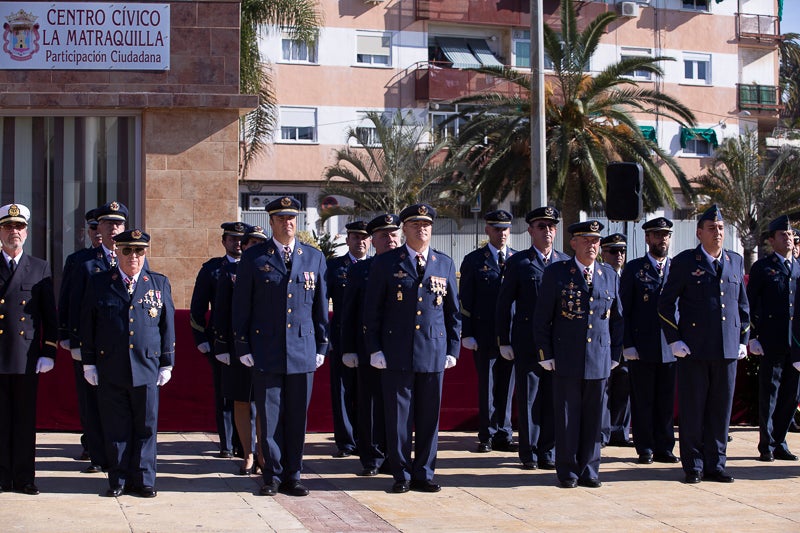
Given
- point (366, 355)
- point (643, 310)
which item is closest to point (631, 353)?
point (643, 310)

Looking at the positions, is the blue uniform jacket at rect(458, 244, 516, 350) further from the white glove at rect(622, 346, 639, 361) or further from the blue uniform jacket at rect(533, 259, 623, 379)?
the blue uniform jacket at rect(533, 259, 623, 379)

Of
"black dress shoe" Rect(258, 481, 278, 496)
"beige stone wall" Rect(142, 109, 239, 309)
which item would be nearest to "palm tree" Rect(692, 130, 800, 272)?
"beige stone wall" Rect(142, 109, 239, 309)

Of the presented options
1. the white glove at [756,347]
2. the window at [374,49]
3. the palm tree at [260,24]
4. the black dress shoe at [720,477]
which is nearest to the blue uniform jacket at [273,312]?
the black dress shoe at [720,477]

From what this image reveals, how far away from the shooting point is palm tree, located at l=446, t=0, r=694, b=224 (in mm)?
28141

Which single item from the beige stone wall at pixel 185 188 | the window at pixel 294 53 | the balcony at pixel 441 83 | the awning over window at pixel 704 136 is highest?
the window at pixel 294 53

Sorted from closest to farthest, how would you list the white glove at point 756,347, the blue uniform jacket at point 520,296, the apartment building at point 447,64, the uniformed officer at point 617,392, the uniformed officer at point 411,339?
the uniformed officer at point 411,339 → the blue uniform jacket at point 520,296 → the white glove at point 756,347 → the uniformed officer at point 617,392 → the apartment building at point 447,64

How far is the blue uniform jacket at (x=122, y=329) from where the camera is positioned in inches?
328

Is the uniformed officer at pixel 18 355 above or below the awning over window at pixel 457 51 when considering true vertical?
below

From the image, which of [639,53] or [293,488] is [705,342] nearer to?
[293,488]

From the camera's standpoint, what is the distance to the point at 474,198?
1198 inches

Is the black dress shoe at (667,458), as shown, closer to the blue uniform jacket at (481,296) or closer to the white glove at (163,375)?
the blue uniform jacket at (481,296)

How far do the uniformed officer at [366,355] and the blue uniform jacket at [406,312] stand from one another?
56 centimetres

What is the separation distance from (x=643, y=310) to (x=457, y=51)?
108 feet

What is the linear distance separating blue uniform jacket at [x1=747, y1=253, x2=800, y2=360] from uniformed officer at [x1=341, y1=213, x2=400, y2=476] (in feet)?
12.0
